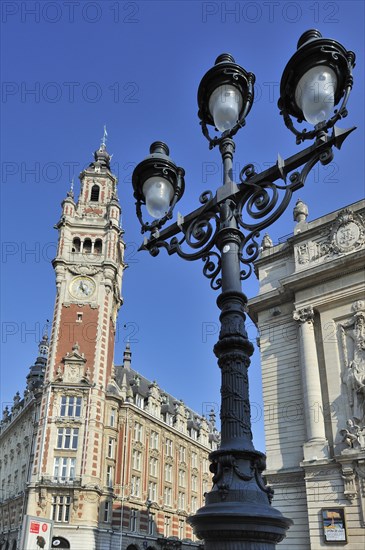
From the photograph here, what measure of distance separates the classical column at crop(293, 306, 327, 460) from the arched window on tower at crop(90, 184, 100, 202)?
3386 cm

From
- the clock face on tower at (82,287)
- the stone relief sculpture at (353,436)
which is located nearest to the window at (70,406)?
the clock face on tower at (82,287)

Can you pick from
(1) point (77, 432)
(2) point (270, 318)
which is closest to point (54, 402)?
(1) point (77, 432)

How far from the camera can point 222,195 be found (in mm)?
6789

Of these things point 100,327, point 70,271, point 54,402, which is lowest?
point 54,402

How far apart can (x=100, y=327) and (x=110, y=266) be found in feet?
20.3

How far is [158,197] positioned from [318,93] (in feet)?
8.98

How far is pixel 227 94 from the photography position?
23.7 feet

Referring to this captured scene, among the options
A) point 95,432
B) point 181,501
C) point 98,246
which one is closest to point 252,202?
point 95,432

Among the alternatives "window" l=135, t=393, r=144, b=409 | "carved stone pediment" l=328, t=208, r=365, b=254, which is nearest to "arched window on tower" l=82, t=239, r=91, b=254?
"window" l=135, t=393, r=144, b=409

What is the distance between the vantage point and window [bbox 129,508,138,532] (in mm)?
43856

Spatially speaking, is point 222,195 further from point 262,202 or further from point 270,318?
point 270,318

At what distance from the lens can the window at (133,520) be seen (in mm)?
43856

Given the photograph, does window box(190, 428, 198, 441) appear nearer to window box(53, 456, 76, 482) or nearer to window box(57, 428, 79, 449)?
window box(57, 428, 79, 449)

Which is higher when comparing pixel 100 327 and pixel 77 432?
pixel 100 327
